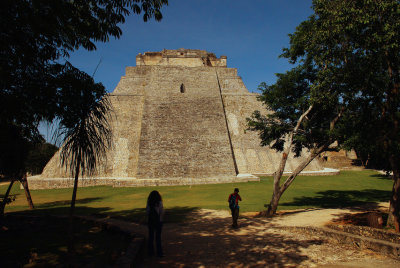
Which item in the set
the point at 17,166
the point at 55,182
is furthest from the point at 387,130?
the point at 55,182

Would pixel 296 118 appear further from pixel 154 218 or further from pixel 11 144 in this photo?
pixel 11 144

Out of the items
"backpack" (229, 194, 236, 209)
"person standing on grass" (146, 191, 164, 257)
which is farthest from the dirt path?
"backpack" (229, 194, 236, 209)

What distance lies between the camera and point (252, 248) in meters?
5.10

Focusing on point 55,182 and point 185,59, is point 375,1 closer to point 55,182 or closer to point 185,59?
point 55,182

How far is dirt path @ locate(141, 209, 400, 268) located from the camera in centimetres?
437

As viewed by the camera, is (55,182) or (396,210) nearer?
(396,210)

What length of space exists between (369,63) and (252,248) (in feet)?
15.0

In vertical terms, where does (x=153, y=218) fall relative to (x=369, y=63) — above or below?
below

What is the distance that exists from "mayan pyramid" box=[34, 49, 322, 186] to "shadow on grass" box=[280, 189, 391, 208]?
17.0ft

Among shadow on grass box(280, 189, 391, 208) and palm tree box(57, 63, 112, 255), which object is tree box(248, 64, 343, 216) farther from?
palm tree box(57, 63, 112, 255)

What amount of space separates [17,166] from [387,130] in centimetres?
790

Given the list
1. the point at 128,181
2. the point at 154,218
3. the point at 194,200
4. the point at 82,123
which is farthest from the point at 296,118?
the point at 128,181

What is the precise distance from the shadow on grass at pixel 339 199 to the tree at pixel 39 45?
840 cm

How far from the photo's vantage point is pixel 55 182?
1639 centimetres
